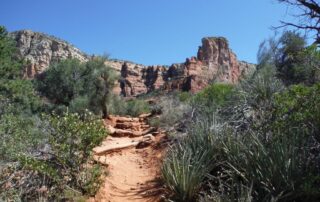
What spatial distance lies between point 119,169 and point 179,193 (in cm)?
341

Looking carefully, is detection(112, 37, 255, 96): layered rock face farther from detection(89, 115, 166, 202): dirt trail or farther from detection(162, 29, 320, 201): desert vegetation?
detection(162, 29, 320, 201): desert vegetation

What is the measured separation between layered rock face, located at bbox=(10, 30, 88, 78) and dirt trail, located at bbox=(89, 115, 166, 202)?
183 feet

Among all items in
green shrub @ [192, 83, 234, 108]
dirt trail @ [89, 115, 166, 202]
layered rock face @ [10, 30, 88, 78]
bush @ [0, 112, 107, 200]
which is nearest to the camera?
bush @ [0, 112, 107, 200]

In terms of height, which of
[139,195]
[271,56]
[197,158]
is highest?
[271,56]

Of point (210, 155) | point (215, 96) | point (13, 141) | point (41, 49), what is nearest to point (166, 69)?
point (41, 49)

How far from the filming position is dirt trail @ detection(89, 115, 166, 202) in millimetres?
8008

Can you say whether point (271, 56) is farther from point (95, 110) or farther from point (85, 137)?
point (85, 137)

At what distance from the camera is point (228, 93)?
13.2 meters

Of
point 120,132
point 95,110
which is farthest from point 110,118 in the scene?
point 120,132

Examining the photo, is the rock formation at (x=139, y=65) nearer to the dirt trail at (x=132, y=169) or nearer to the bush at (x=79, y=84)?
the bush at (x=79, y=84)

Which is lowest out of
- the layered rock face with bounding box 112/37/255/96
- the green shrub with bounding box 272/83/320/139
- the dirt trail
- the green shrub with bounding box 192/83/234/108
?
the dirt trail

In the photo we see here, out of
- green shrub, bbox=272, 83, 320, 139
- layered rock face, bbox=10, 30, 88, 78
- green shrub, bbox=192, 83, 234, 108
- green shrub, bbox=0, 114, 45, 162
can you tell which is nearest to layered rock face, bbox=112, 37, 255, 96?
layered rock face, bbox=10, 30, 88, 78

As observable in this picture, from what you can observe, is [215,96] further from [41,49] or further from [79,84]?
[41,49]

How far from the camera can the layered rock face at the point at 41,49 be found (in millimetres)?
68438
